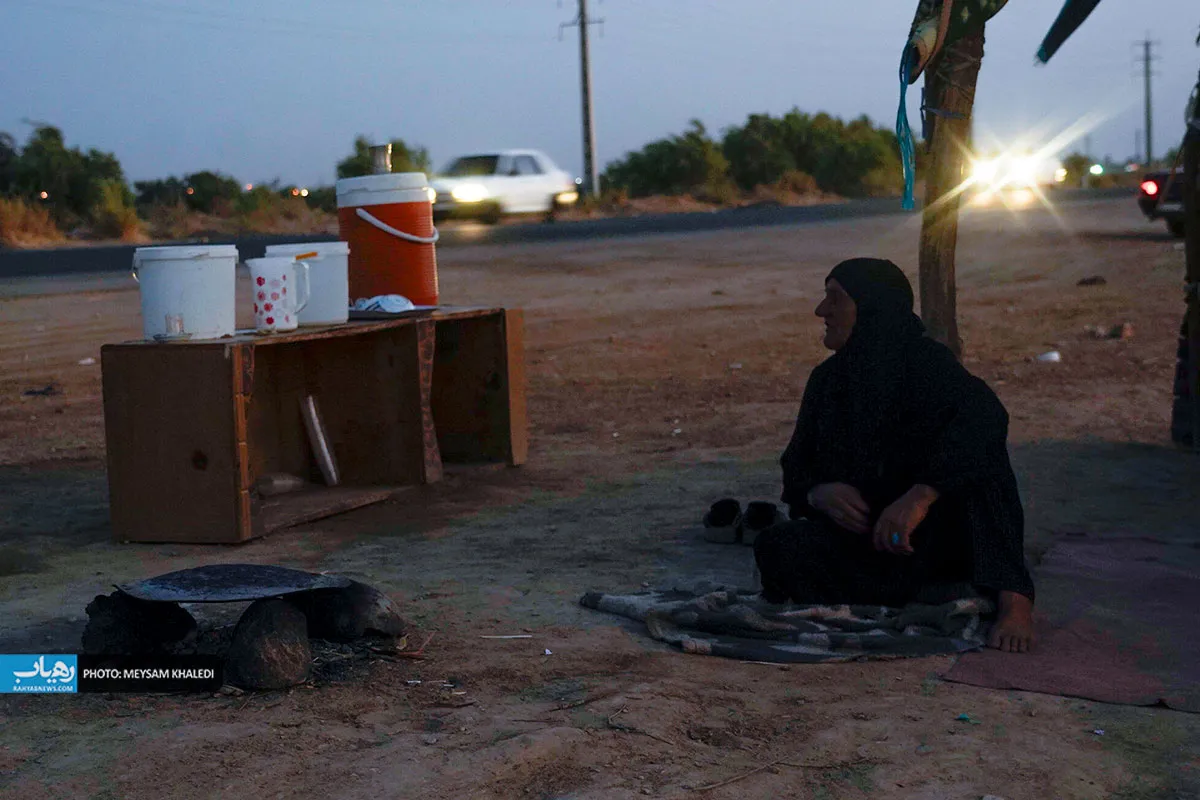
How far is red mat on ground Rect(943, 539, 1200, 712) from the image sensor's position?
11.3ft

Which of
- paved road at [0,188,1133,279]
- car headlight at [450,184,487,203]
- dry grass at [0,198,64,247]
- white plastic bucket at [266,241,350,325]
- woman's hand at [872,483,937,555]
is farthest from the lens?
car headlight at [450,184,487,203]

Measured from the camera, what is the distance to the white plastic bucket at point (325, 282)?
5691 mm

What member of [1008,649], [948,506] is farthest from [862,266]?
[1008,649]

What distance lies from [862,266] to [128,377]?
2.78 m

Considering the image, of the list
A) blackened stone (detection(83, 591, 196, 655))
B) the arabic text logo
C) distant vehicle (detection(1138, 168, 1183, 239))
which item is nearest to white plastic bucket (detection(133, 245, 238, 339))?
blackened stone (detection(83, 591, 196, 655))

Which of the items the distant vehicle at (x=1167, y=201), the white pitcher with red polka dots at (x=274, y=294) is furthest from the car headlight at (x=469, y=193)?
the white pitcher with red polka dots at (x=274, y=294)

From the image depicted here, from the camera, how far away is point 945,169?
6.03 m

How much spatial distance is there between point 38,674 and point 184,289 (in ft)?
6.64

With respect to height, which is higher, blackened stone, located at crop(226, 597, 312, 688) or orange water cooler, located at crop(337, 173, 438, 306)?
orange water cooler, located at crop(337, 173, 438, 306)

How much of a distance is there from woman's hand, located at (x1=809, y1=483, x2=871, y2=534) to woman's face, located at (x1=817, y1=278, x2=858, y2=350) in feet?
1.34

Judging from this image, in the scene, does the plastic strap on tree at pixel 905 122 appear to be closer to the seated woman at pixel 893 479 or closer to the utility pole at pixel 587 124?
the seated woman at pixel 893 479

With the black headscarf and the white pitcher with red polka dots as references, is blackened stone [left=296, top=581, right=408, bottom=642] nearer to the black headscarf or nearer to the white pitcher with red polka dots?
the black headscarf

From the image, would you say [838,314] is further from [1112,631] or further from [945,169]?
[945,169]

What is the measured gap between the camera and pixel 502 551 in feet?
16.7
